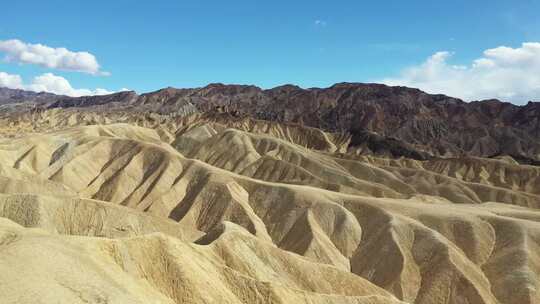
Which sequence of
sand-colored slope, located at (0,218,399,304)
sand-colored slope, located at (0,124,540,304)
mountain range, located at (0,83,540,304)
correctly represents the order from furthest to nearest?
sand-colored slope, located at (0,124,540,304) < mountain range, located at (0,83,540,304) < sand-colored slope, located at (0,218,399,304)

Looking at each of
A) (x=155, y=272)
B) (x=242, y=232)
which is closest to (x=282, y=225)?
(x=242, y=232)

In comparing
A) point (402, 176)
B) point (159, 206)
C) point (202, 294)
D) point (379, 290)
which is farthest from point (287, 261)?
point (402, 176)

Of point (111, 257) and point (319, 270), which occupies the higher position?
point (111, 257)

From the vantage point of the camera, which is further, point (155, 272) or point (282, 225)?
point (282, 225)

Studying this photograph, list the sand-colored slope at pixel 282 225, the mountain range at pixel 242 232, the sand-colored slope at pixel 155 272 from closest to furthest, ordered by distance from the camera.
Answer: the sand-colored slope at pixel 155 272, the mountain range at pixel 242 232, the sand-colored slope at pixel 282 225

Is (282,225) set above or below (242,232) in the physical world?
below

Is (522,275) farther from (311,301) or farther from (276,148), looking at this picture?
Answer: (276,148)

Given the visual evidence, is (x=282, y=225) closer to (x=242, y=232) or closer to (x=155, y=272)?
(x=242, y=232)

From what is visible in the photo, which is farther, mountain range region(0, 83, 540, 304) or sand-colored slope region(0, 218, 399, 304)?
mountain range region(0, 83, 540, 304)
